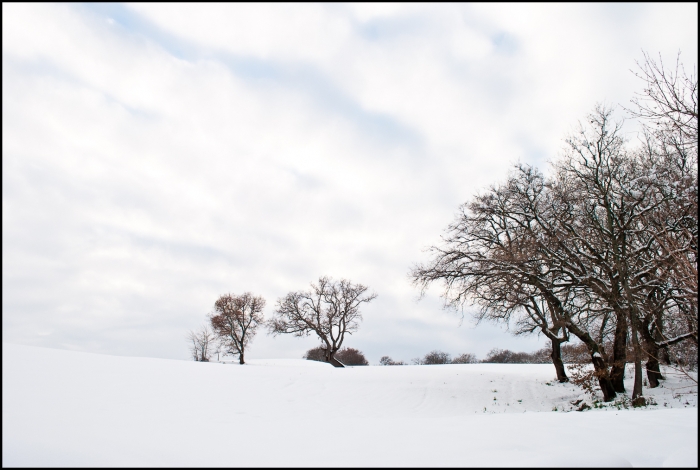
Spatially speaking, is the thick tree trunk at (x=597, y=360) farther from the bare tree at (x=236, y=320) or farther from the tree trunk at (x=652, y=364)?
the bare tree at (x=236, y=320)

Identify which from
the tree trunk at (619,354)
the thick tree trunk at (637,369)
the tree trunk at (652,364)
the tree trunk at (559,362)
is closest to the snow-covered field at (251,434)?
the thick tree trunk at (637,369)

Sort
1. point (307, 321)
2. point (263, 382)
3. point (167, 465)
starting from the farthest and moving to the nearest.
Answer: point (307, 321)
point (263, 382)
point (167, 465)

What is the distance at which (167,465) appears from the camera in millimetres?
4008

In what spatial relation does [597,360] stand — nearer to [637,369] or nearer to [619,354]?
[619,354]

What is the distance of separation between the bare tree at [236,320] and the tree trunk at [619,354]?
3340cm

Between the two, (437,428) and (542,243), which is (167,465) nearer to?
(437,428)

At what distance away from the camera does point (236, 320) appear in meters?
42.1

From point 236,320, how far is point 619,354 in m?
35.2

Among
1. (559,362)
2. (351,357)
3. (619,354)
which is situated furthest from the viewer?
(351,357)

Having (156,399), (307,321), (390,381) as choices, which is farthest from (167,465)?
(307,321)

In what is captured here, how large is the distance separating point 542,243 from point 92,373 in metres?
14.4

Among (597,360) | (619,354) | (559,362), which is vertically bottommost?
(559,362)

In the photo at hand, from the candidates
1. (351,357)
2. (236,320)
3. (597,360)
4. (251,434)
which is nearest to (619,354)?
(597,360)

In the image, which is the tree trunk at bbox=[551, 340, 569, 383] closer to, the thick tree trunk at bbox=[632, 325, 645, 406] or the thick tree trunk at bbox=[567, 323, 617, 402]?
the thick tree trunk at bbox=[567, 323, 617, 402]
